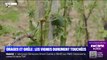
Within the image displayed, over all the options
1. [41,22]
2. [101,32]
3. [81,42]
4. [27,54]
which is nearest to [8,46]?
[27,54]

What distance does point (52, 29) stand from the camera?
3258mm

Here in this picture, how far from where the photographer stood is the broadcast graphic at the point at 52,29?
2.98m

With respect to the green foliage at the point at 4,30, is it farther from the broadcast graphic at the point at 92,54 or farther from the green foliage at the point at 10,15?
the broadcast graphic at the point at 92,54

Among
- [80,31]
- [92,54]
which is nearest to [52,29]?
[80,31]

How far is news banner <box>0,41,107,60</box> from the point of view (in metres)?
2.97

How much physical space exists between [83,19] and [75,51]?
2.27ft

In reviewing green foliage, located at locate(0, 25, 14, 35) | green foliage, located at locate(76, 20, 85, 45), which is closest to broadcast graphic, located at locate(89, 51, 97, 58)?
green foliage, located at locate(76, 20, 85, 45)

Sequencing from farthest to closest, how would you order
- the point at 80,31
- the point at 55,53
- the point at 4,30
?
the point at 80,31
the point at 4,30
the point at 55,53

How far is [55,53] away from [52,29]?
35 cm
